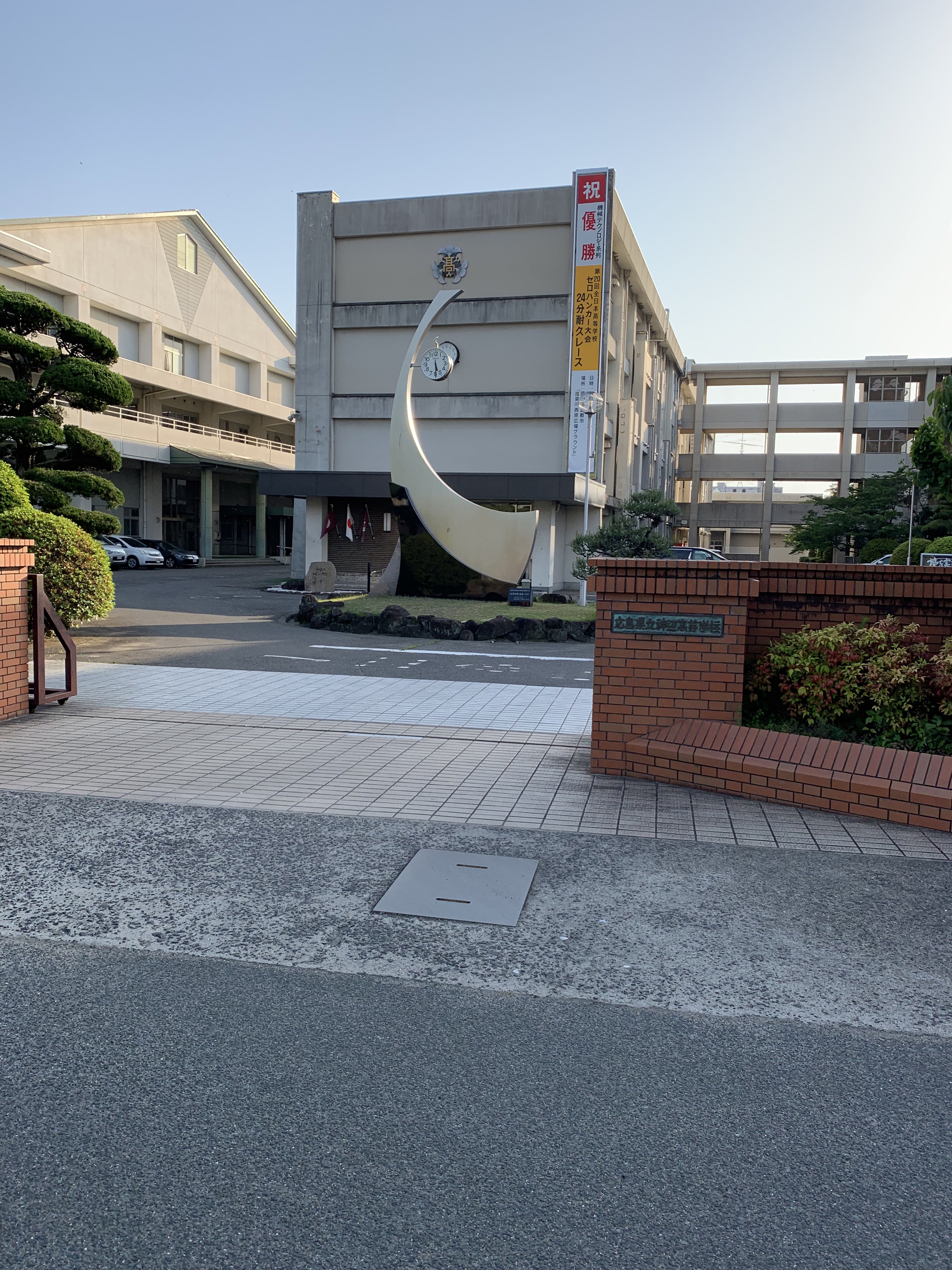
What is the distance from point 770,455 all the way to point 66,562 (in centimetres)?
5335

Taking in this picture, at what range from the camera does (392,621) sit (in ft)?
62.2

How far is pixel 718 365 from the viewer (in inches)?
2375

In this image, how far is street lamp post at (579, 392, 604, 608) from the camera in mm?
28203

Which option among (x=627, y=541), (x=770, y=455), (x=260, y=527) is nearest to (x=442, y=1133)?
(x=627, y=541)

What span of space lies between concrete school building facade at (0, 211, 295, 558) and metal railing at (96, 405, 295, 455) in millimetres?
114

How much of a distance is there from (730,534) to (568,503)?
38881 mm

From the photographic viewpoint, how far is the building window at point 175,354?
50531 millimetres

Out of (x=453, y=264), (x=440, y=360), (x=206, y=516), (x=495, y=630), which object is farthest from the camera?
(x=206, y=516)

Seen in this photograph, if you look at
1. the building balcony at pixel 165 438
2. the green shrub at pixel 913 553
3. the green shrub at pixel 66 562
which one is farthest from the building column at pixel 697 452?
the green shrub at pixel 66 562

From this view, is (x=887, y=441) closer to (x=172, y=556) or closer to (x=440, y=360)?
(x=440, y=360)

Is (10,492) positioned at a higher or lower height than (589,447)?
lower

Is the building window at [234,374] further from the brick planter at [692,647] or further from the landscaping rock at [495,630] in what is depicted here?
the brick planter at [692,647]

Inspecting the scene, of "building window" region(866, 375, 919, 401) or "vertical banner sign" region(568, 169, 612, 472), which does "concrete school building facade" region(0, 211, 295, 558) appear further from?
"building window" region(866, 375, 919, 401)

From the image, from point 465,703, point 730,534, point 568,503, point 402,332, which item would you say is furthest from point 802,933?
point 730,534
